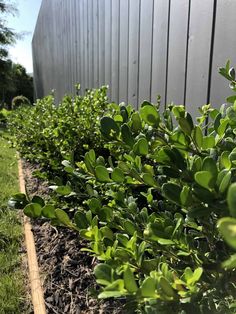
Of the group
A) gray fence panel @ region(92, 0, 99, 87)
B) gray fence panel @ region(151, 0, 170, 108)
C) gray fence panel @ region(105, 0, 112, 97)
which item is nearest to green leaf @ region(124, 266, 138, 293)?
gray fence panel @ region(151, 0, 170, 108)

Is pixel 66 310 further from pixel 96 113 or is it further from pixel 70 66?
pixel 70 66

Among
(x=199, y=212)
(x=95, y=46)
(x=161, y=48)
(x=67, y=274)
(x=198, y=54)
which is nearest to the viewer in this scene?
(x=199, y=212)

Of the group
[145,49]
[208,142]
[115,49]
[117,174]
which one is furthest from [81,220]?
[115,49]

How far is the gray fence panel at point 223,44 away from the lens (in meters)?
1.55

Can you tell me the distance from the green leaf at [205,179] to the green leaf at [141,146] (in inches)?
9.8

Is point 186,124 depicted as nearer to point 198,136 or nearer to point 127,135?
point 198,136

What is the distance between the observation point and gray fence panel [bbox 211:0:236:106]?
5.09 ft

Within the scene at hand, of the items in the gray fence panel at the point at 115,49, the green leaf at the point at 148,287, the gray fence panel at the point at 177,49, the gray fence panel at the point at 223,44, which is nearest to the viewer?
the green leaf at the point at 148,287

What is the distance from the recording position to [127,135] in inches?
35.6

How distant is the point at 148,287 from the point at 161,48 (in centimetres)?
192

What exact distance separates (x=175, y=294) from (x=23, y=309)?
1567 millimetres

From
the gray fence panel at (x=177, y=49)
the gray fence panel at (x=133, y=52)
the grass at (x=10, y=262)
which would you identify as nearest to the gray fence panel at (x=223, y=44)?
the gray fence panel at (x=177, y=49)

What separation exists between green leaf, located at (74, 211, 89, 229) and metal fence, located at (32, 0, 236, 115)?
0.99 m

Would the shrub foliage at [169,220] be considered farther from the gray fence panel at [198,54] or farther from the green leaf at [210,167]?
the gray fence panel at [198,54]
